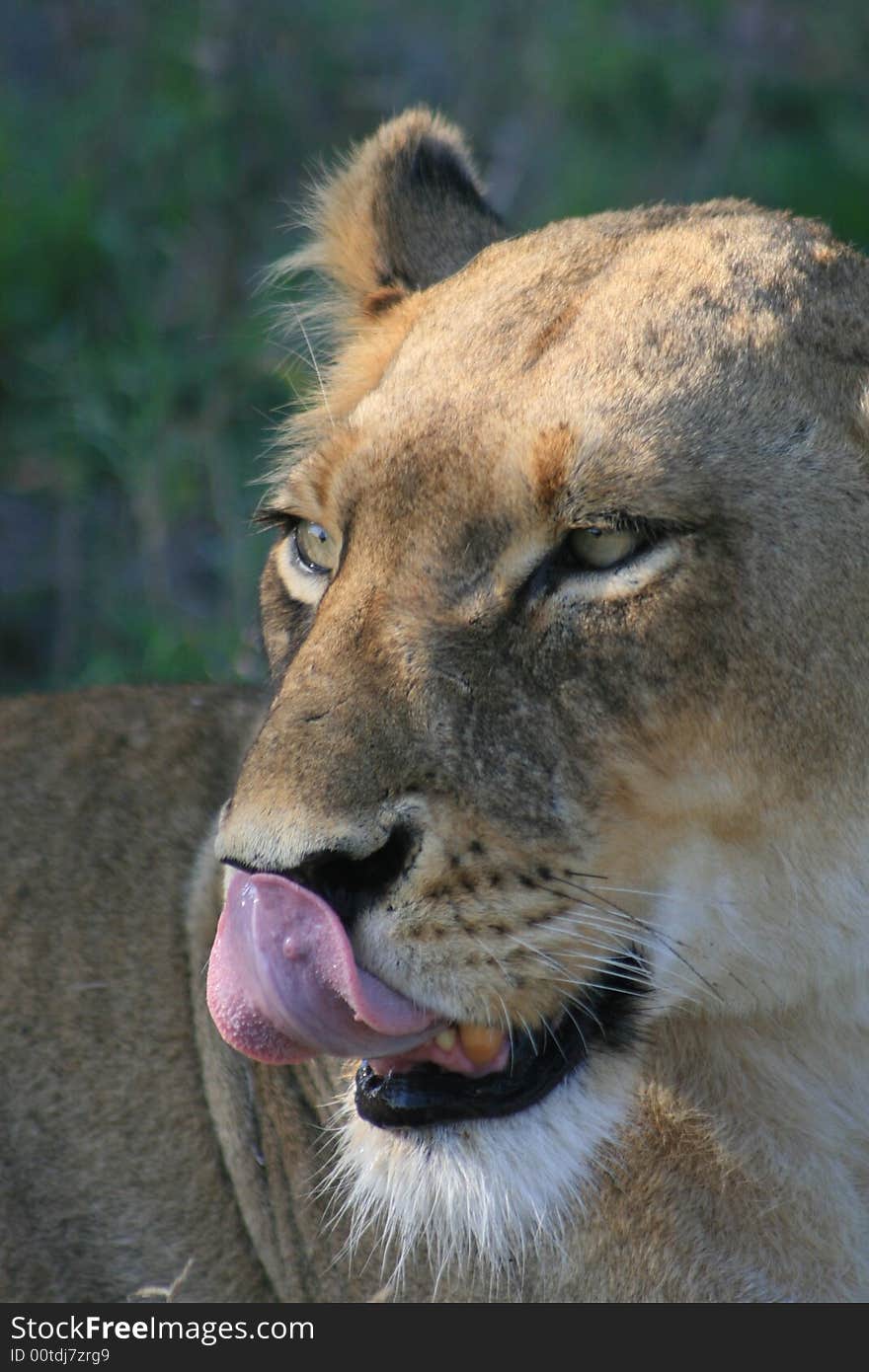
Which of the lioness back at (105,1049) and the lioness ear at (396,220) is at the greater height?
the lioness ear at (396,220)

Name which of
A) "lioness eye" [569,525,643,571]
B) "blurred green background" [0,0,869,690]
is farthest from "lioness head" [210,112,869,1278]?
"blurred green background" [0,0,869,690]

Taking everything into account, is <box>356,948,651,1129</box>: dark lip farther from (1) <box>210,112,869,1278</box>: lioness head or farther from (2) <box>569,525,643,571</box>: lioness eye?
(2) <box>569,525,643,571</box>: lioness eye

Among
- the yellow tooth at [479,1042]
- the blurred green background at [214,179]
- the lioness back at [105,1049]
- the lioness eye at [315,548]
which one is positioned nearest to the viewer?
the yellow tooth at [479,1042]

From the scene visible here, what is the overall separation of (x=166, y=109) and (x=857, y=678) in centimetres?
424

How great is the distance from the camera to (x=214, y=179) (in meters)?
5.68

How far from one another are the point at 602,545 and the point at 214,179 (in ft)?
13.0

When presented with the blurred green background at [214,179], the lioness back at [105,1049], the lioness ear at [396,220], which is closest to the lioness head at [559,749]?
the lioness back at [105,1049]

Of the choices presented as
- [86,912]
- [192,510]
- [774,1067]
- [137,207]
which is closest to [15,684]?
[192,510]

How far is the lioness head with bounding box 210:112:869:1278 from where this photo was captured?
6.38ft

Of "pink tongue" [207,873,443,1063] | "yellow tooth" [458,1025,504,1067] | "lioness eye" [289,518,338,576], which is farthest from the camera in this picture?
"lioness eye" [289,518,338,576]

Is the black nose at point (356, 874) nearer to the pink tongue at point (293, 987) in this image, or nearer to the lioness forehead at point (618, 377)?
the pink tongue at point (293, 987)

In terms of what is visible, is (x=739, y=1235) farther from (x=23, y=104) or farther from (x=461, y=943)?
(x=23, y=104)

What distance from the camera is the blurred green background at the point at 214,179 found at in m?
Result: 4.88

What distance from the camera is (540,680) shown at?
2047 millimetres
